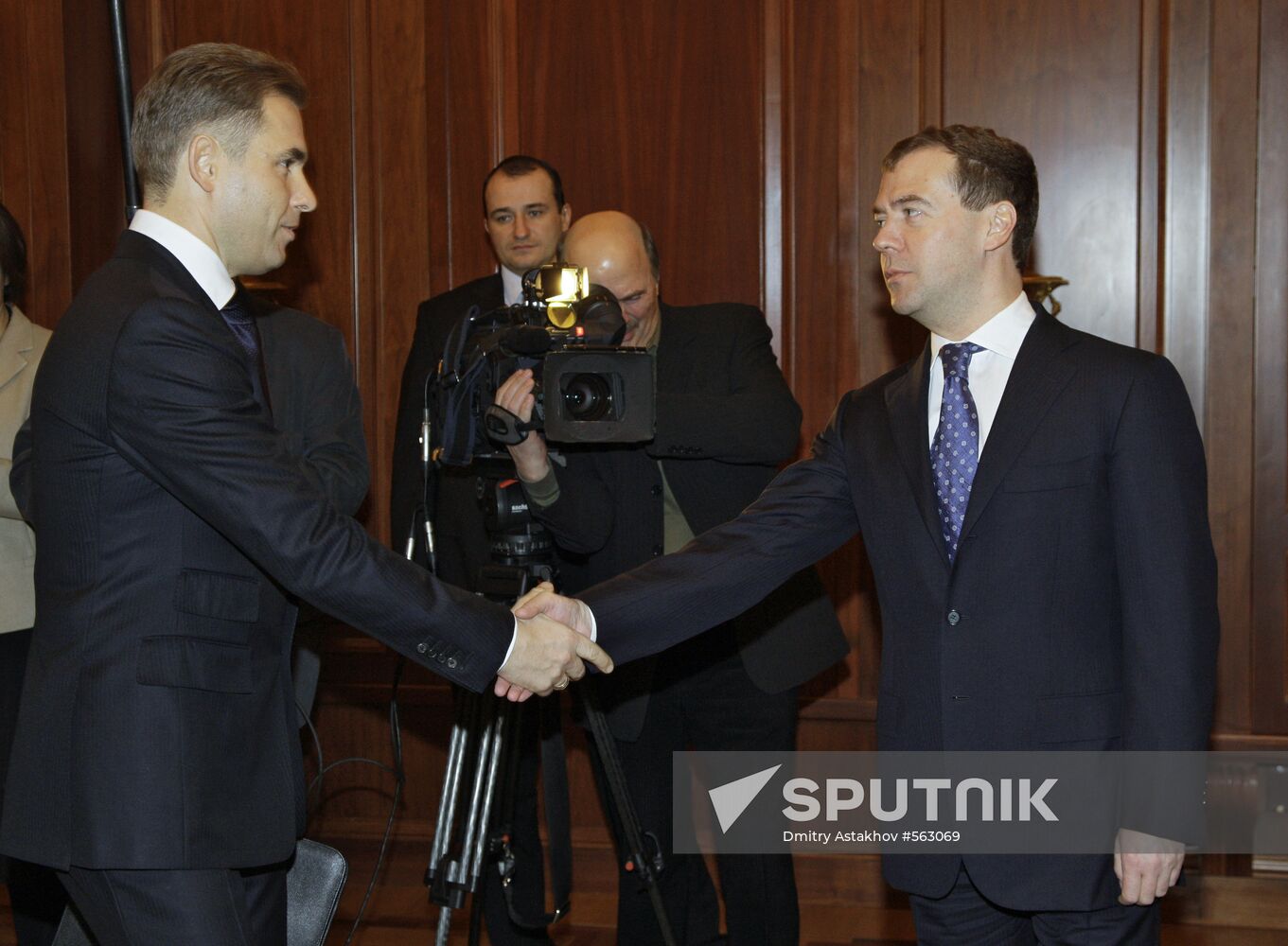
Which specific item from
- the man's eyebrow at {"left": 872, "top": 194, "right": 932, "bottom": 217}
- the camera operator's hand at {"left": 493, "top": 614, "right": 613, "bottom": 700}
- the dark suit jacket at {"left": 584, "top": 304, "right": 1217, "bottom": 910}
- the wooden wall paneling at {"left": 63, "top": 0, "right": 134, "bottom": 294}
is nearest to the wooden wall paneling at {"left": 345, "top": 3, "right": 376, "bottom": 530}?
the wooden wall paneling at {"left": 63, "top": 0, "right": 134, "bottom": 294}

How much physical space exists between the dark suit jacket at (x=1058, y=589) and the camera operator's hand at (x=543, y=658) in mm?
522

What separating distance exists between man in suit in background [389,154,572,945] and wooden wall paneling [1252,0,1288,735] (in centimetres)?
183

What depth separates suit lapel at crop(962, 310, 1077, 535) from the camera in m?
2.00

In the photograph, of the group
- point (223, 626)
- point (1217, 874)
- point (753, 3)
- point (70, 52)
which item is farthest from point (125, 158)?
point (1217, 874)

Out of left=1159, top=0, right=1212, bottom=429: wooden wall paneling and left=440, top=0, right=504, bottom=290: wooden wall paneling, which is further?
left=440, top=0, right=504, bottom=290: wooden wall paneling

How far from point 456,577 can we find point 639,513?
2.24 ft

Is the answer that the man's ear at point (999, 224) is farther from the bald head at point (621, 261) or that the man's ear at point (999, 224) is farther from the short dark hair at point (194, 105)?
the short dark hair at point (194, 105)

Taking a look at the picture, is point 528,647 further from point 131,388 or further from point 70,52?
point 70,52

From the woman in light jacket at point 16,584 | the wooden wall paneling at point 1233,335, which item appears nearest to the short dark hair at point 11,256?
the woman in light jacket at point 16,584

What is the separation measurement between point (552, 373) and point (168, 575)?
36.4 inches

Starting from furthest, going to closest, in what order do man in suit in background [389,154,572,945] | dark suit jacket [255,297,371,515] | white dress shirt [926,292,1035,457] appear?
man in suit in background [389,154,572,945] < dark suit jacket [255,297,371,515] < white dress shirt [926,292,1035,457]

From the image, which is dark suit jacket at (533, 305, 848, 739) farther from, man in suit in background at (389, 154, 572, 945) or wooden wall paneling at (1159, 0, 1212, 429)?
wooden wall paneling at (1159, 0, 1212, 429)

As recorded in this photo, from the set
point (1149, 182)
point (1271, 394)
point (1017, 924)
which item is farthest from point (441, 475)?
→ point (1271, 394)

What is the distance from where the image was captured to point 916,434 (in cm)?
216
